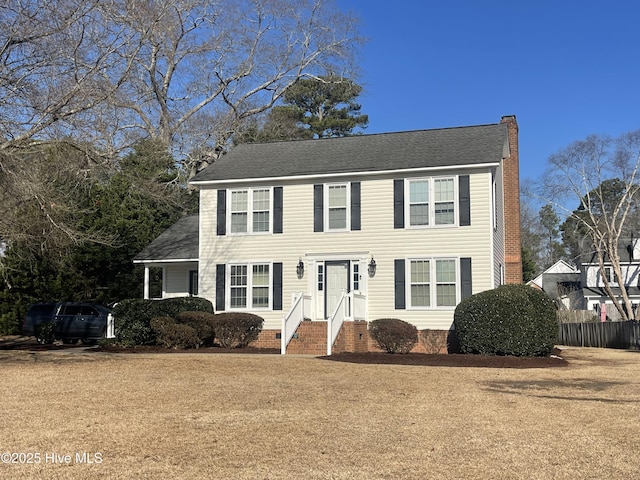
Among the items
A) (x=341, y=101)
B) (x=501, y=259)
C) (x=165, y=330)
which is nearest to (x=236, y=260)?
(x=165, y=330)

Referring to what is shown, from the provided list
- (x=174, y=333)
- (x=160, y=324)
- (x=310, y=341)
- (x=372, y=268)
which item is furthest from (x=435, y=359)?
(x=160, y=324)

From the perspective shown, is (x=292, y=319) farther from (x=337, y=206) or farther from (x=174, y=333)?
(x=337, y=206)

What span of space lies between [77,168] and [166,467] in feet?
42.5

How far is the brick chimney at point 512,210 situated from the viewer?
24.3 metres

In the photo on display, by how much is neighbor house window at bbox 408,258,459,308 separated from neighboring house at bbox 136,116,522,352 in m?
0.03

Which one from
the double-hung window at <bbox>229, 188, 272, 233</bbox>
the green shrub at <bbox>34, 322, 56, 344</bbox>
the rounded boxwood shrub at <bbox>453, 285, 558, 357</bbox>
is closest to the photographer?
the rounded boxwood shrub at <bbox>453, 285, 558, 357</bbox>

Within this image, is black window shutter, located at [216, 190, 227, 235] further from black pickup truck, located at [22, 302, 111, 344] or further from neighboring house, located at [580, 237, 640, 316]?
neighboring house, located at [580, 237, 640, 316]

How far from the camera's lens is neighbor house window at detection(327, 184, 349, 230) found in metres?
22.4

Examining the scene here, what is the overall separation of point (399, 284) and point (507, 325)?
188 inches

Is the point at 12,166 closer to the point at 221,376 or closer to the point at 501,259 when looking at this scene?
the point at 221,376

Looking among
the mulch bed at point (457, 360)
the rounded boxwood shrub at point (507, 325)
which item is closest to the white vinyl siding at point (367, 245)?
the rounded boxwood shrub at point (507, 325)

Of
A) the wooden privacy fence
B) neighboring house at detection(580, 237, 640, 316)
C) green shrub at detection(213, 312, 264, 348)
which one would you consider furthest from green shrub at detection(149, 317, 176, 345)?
neighboring house at detection(580, 237, 640, 316)

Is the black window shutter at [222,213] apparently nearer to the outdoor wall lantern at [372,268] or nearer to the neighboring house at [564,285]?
the outdoor wall lantern at [372,268]

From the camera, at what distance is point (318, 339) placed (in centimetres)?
1975
